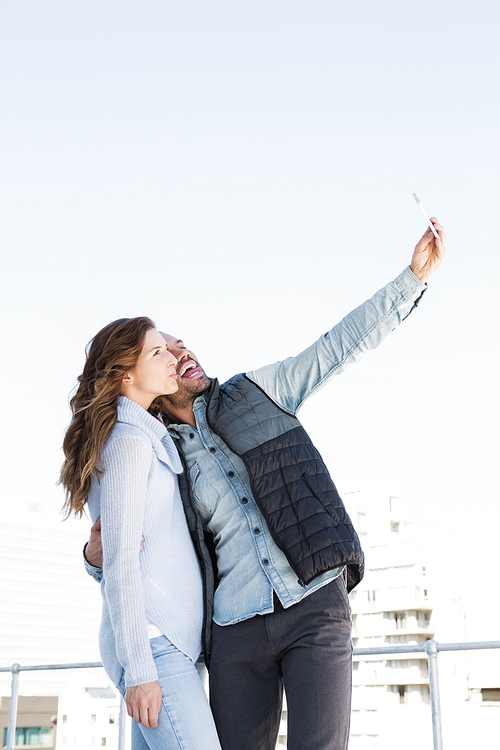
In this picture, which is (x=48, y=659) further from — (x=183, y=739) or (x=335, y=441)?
(x=183, y=739)

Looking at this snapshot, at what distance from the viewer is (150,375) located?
198 centimetres

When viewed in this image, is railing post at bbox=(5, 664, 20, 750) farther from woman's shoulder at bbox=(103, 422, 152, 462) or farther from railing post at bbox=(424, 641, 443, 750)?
woman's shoulder at bbox=(103, 422, 152, 462)

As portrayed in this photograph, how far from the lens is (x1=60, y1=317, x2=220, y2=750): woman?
5.42 feet

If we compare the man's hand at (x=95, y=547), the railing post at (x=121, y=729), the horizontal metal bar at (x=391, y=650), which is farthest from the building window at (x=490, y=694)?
the man's hand at (x=95, y=547)

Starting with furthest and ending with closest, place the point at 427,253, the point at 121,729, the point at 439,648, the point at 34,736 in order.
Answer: the point at 34,736
the point at 121,729
the point at 439,648
the point at 427,253

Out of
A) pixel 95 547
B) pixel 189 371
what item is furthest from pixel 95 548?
pixel 189 371

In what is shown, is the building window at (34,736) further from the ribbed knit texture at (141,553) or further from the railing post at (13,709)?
the ribbed knit texture at (141,553)

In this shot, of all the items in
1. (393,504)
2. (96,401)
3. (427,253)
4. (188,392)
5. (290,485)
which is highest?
(393,504)

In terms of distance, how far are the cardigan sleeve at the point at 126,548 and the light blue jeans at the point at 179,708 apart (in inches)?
2.2

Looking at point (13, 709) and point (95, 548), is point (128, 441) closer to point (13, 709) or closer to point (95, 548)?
point (95, 548)

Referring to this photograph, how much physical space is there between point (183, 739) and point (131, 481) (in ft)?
1.74

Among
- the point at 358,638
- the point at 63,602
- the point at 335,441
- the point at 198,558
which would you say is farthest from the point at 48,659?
the point at 198,558

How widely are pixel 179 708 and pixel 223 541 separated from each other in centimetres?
44

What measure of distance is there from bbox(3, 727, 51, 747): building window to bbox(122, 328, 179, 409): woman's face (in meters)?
71.0
